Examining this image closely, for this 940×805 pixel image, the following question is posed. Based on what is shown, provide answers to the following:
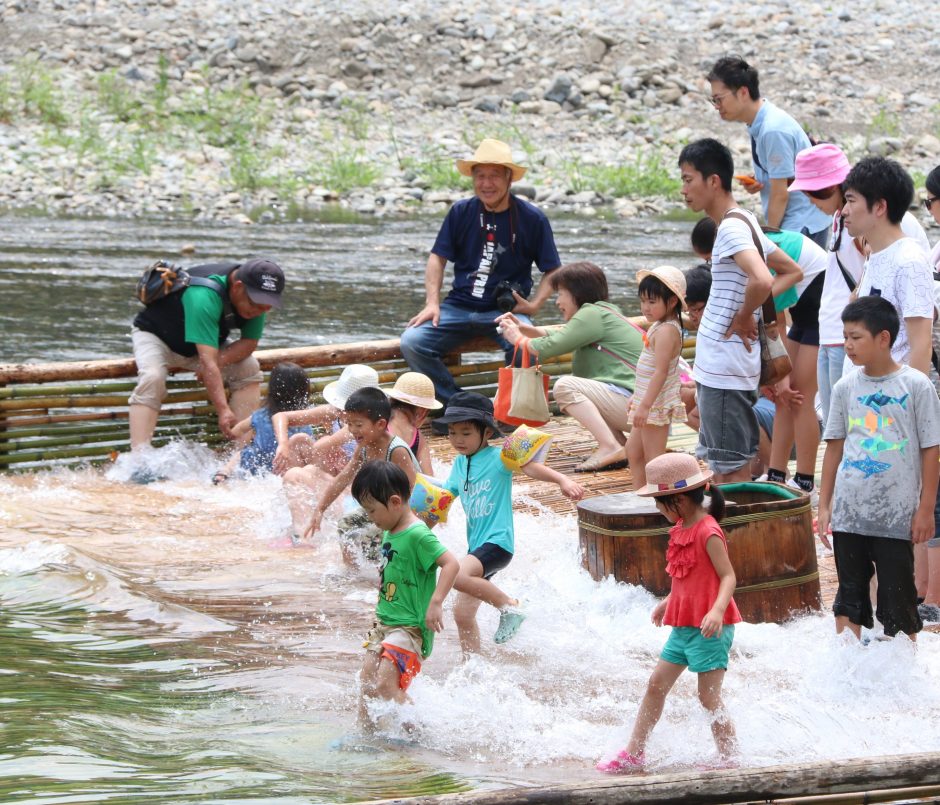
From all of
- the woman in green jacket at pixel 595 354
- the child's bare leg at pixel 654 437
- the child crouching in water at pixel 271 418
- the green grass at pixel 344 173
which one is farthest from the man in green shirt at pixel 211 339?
the green grass at pixel 344 173

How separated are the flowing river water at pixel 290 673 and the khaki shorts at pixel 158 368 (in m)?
0.37

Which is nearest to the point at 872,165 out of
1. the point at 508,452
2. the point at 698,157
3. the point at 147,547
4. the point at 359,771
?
the point at 698,157

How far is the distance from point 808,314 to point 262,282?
9.94ft

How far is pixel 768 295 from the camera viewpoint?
19.5 feet

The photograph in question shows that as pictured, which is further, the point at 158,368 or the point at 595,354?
the point at 158,368

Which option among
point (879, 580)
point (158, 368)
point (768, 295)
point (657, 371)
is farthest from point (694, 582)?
point (158, 368)

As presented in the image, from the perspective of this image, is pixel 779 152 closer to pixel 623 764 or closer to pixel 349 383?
pixel 349 383

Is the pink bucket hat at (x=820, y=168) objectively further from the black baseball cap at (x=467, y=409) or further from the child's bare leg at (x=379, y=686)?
the child's bare leg at (x=379, y=686)

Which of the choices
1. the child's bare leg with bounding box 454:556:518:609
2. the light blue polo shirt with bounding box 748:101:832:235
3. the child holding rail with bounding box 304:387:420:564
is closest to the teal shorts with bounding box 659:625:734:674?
the child's bare leg with bounding box 454:556:518:609

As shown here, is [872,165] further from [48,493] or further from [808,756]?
[48,493]

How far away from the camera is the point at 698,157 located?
6.03 m

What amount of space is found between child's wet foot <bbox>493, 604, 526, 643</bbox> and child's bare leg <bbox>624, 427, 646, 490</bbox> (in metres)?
1.60

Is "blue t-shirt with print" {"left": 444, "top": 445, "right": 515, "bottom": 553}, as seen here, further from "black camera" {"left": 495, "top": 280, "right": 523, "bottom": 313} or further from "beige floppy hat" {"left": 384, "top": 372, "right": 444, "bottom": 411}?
"black camera" {"left": 495, "top": 280, "right": 523, "bottom": 313}

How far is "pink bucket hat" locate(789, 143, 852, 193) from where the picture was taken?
6.03 metres
